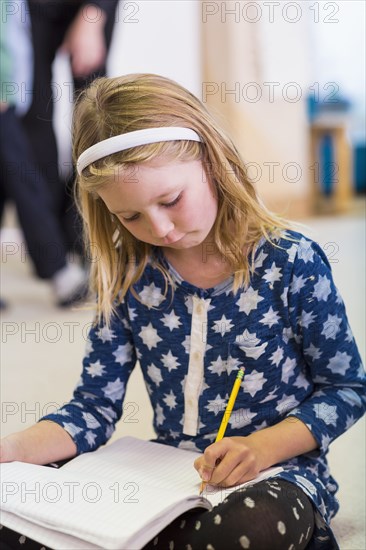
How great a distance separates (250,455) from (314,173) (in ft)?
11.9

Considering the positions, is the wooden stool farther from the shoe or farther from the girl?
the girl

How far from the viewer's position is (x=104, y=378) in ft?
3.28

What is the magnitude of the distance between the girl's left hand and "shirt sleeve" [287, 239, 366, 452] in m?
0.09

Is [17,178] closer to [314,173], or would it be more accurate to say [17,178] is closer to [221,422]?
[221,422]

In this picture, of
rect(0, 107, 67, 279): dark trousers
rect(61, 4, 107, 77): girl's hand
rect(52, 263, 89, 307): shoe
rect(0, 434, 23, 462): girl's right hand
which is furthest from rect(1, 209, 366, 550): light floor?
rect(61, 4, 107, 77): girl's hand

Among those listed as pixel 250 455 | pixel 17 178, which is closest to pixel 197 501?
pixel 250 455

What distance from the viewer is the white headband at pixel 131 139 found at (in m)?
0.85

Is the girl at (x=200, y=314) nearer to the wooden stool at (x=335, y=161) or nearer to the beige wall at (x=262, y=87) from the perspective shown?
the beige wall at (x=262, y=87)

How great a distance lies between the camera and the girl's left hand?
2.60ft

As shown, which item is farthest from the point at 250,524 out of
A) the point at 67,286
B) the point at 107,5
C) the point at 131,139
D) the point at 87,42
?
the point at 107,5

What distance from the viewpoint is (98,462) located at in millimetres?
917

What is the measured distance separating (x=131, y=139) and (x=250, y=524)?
40 centimetres

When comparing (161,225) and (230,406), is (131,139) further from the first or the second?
(230,406)

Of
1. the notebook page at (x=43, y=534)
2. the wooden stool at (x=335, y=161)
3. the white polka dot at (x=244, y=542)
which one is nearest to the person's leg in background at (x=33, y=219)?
the notebook page at (x=43, y=534)
